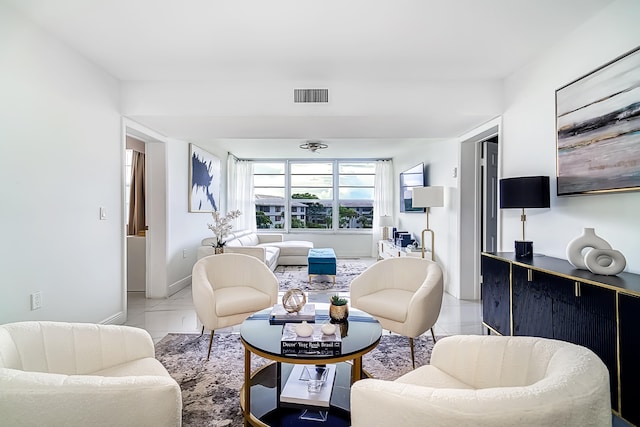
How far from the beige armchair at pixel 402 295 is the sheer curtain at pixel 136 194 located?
4368 mm

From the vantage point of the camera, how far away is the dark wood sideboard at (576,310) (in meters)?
1.55

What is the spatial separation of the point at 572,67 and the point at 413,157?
4.21 metres

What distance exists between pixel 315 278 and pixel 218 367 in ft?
10.7

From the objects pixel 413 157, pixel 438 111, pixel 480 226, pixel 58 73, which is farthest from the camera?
pixel 413 157

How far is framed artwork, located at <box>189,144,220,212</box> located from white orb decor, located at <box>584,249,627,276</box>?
16.9 ft

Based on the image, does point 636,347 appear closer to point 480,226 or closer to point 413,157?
point 480,226

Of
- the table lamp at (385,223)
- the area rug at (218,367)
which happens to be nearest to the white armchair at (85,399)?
the area rug at (218,367)

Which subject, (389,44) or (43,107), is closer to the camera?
(43,107)

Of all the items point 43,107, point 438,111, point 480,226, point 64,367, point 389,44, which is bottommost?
point 64,367

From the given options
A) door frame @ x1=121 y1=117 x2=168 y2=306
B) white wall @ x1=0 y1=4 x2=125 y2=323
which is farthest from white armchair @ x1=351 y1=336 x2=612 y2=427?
door frame @ x1=121 y1=117 x2=168 y2=306

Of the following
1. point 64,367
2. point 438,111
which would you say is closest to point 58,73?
point 64,367

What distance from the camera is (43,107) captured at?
249 centimetres

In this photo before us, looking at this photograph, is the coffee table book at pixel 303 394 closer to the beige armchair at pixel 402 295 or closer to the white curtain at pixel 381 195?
the beige armchair at pixel 402 295

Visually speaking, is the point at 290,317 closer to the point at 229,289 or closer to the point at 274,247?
the point at 229,289
